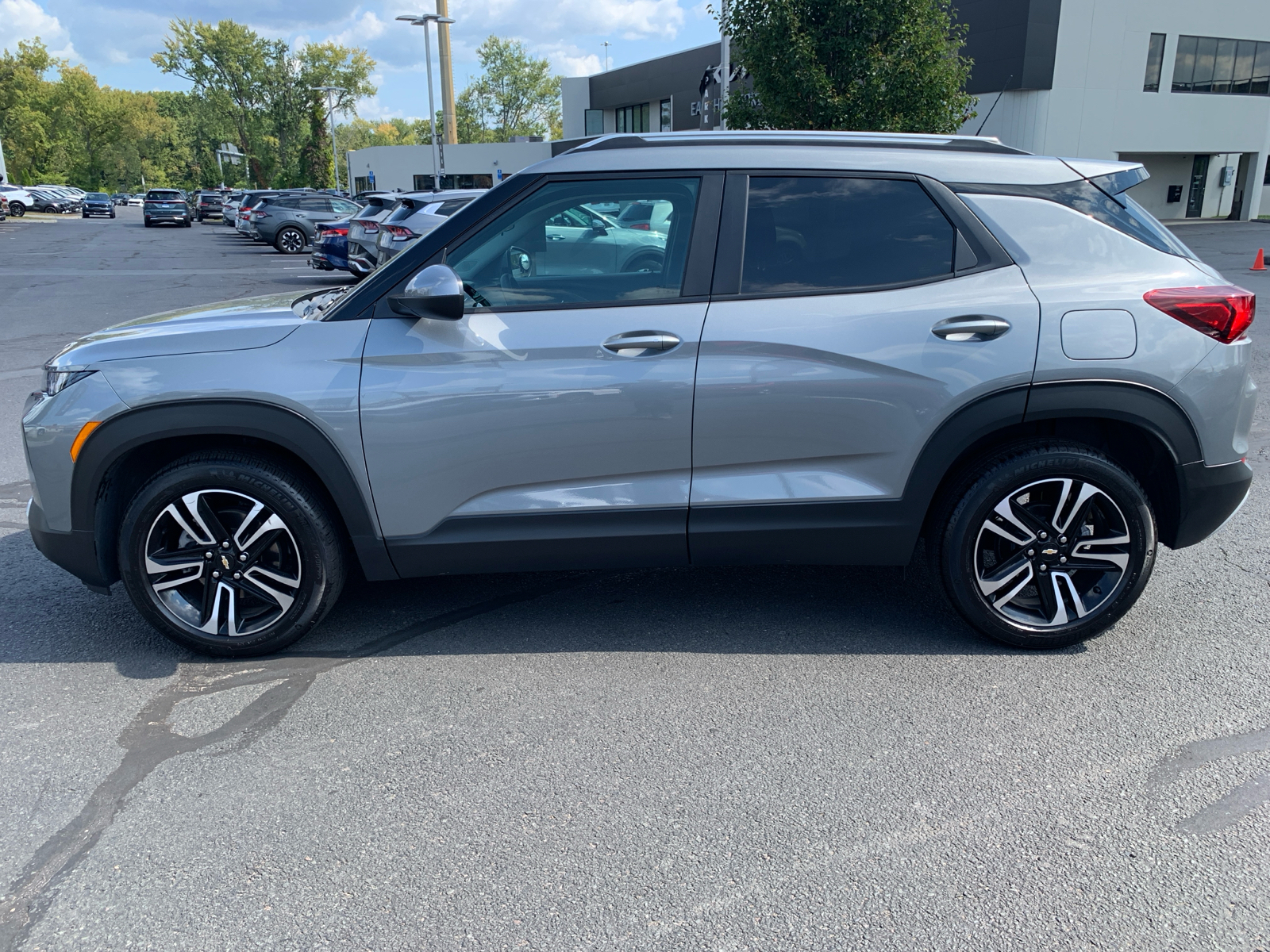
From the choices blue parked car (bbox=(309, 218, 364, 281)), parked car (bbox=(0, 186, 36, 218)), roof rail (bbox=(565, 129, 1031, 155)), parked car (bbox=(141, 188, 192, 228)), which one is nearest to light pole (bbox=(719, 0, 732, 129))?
blue parked car (bbox=(309, 218, 364, 281))

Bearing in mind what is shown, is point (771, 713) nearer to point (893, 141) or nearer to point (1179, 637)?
point (1179, 637)

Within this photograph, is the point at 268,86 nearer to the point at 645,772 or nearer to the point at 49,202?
the point at 49,202

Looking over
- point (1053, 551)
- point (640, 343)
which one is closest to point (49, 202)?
point (640, 343)

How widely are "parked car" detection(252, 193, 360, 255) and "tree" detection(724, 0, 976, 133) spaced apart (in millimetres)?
18250

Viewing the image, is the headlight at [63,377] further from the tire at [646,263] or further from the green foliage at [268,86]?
the green foliage at [268,86]

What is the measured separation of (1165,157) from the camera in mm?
38312

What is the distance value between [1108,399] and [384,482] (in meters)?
2.58

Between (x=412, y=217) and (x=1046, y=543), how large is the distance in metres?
13.0

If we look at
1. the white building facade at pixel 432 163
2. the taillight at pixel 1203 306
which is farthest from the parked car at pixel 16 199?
the taillight at pixel 1203 306

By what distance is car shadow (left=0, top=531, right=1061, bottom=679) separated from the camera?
372 centimetres

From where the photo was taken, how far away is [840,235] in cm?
347

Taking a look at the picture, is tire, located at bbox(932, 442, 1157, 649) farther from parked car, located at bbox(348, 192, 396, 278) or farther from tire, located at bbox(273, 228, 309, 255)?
tire, located at bbox(273, 228, 309, 255)

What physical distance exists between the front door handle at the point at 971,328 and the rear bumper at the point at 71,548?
10.2ft

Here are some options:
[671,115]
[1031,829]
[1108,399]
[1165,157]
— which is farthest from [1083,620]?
[671,115]
